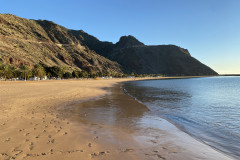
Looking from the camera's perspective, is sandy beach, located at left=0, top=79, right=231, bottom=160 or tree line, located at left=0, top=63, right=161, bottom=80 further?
tree line, located at left=0, top=63, right=161, bottom=80

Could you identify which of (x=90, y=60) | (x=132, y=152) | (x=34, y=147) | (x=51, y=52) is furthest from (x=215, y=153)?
(x=90, y=60)

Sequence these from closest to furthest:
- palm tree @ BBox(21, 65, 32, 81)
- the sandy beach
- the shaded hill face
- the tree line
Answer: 1. the sandy beach
2. the tree line
3. palm tree @ BBox(21, 65, 32, 81)
4. the shaded hill face

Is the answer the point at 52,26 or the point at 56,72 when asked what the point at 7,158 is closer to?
the point at 56,72

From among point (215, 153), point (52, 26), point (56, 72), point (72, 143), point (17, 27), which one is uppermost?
point (52, 26)

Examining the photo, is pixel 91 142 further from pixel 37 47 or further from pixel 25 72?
pixel 37 47

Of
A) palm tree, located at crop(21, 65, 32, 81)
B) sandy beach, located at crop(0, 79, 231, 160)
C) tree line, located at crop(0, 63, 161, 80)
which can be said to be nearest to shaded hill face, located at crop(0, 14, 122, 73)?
tree line, located at crop(0, 63, 161, 80)

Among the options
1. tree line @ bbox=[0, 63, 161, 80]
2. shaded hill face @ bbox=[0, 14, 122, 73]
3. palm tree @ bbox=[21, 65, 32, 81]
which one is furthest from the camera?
shaded hill face @ bbox=[0, 14, 122, 73]

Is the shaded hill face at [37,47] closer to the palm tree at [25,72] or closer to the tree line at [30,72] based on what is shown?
the tree line at [30,72]

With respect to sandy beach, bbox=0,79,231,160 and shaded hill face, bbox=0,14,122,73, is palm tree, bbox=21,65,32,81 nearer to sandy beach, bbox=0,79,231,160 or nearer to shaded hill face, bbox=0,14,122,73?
shaded hill face, bbox=0,14,122,73

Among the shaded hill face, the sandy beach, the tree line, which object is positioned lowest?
the sandy beach

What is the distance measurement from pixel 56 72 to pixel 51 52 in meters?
43.0

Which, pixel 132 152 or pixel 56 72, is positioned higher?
pixel 56 72

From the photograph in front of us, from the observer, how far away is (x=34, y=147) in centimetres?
566

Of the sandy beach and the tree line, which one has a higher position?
the tree line
